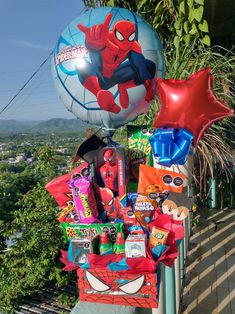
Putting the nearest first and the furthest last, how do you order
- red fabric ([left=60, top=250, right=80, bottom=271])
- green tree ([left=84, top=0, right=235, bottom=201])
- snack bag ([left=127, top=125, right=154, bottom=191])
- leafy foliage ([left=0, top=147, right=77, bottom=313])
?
red fabric ([left=60, top=250, right=80, bottom=271]) < snack bag ([left=127, top=125, right=154, bottom=191]) < leafy foliage ([left=0, top=147, right=77, bottom=313]) < green tree ([left=84, top=0, right=235, bottom=201])

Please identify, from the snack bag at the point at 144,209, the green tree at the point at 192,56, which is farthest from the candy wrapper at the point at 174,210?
the green tree at the point at 192,56

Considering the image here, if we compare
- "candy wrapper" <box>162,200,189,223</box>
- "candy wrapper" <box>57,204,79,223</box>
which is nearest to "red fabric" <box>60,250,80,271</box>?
"candy wrapper" <box>57,204,79,223</box>

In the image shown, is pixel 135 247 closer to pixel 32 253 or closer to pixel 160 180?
pixel 160 180

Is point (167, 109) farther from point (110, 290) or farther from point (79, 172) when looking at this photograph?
point (110, 290)

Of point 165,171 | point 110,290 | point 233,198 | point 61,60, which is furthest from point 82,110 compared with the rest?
point 233,198

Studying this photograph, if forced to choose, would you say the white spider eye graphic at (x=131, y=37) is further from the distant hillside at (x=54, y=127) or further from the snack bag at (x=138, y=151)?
the distant hillside at (x=54, y=127)

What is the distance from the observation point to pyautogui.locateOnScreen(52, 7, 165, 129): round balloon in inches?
51.8

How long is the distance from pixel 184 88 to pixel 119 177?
18.5 inches

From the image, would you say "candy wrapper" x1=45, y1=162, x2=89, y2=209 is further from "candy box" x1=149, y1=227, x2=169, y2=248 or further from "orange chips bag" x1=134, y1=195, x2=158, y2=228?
"candy box" x1=149, y1=227, x2=169, y2=248

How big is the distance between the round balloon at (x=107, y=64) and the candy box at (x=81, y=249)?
0.51 m

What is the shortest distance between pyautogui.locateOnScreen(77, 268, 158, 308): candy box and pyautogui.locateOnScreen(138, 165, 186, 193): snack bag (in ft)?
1.07

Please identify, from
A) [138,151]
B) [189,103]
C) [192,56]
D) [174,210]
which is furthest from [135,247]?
[192,56]

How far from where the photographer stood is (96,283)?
1214 mm

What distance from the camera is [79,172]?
4.67 feet
